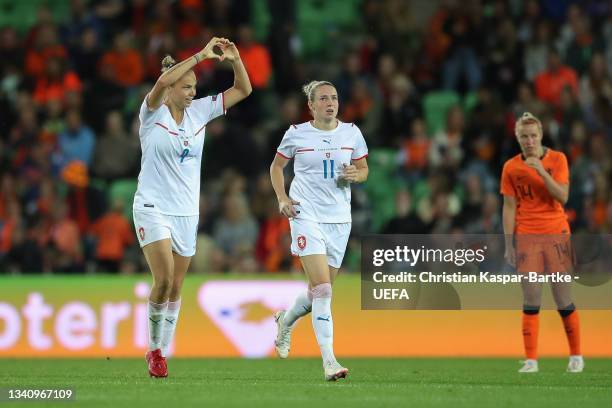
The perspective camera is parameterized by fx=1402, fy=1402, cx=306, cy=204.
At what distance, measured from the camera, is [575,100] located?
19.5 meters

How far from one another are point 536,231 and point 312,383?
2956 mm

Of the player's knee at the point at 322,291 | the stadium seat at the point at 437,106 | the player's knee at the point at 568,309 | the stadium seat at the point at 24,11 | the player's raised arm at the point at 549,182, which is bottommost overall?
the player's knee at the point at 568,309

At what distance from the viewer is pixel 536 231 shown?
13070 millimetres

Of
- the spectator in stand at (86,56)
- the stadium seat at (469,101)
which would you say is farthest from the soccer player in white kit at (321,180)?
the spectator in stand at (86,56)

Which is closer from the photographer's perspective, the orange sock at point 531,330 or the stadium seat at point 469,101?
the orange sock at point 531,330

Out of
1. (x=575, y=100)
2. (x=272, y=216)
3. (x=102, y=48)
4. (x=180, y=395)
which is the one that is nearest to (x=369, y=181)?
(x=272, y=216)

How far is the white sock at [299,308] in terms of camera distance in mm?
12633

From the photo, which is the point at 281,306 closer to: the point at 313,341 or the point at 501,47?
the point at 313,341

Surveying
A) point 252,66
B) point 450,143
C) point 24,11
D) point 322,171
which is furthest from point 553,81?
point 322,171

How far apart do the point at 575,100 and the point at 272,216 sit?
4.62 meters

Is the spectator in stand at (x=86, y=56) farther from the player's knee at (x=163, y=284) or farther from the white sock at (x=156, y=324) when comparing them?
the player's knee at (x=163, y=284)

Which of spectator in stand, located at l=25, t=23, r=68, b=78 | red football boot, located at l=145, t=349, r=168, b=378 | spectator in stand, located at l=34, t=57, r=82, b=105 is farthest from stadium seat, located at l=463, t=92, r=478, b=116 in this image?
red football boot, located at l=145, t=349, r=168, b=378

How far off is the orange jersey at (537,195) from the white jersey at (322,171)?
80.2 inches

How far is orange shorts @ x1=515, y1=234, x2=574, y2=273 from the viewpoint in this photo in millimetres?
13039
